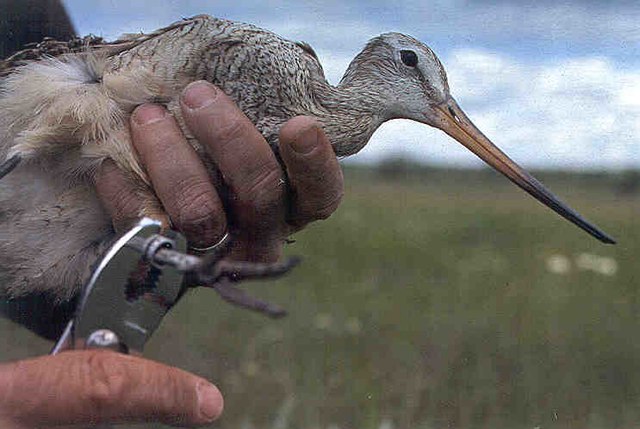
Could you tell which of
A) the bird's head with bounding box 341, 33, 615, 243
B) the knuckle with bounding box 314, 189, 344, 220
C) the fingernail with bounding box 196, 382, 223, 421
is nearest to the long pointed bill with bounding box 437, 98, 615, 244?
the bird's head with bounding box 341, 33, 615, 243

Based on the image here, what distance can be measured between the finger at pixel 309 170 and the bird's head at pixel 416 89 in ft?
0.62

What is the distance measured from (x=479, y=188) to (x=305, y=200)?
53cm

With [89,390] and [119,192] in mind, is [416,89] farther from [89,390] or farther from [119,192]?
[89,390]

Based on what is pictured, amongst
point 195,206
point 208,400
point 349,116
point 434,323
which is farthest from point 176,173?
point 434,323

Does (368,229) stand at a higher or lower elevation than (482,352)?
lower

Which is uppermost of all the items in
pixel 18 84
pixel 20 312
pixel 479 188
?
pixel 18 84

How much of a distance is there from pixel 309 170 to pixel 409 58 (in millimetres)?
328

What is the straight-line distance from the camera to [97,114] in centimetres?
96

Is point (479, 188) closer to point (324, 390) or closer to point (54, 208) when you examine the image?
point (324, 390)

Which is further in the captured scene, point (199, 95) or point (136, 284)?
point (199, 95)

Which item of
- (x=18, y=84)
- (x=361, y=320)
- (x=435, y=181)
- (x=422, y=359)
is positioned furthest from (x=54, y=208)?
(x=361, y=320)

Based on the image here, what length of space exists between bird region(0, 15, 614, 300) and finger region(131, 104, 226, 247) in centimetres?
2

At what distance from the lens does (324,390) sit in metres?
1.39

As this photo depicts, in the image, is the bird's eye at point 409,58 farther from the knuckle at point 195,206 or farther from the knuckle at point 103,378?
the knuckle at point 103,378
